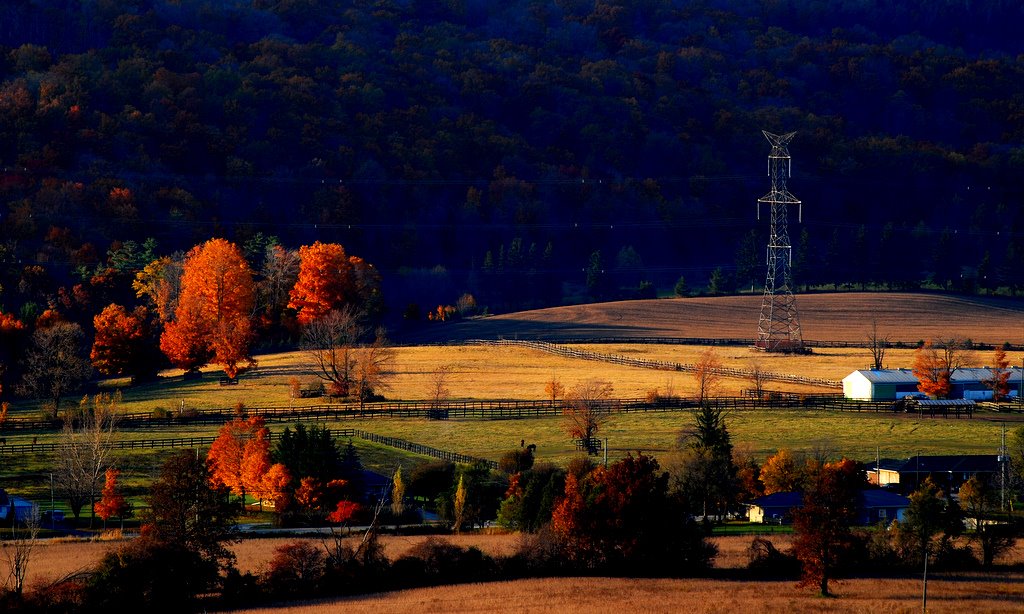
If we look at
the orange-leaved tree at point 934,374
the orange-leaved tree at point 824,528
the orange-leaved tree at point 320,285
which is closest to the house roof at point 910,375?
the orange-leaved tree at point 934,374

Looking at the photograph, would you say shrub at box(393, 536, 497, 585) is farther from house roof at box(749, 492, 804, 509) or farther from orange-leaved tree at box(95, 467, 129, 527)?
house roof at box(749, 492, 804, 509)

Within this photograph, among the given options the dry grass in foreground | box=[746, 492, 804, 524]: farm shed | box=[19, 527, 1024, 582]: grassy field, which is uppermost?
box=[746, 492, 804, 524]: farm shed

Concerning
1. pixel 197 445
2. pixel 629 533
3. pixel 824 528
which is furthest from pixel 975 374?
pixel 197 445

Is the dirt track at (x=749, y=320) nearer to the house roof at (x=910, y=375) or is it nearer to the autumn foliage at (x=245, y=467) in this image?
the house roof at (x=910, y=375)

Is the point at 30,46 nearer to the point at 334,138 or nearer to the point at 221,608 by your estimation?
the point at 334,138

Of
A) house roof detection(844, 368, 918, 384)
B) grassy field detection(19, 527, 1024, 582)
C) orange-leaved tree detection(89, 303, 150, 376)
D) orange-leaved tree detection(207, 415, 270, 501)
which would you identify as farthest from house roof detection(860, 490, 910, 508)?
orange-leaved tree detection(89, 303, 150, 376)

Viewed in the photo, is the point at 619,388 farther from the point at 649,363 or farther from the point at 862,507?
the point at 862,507
